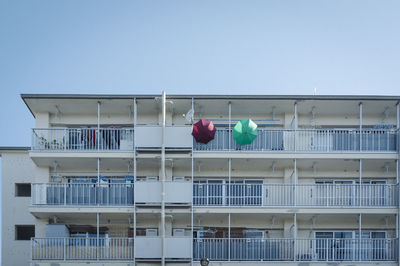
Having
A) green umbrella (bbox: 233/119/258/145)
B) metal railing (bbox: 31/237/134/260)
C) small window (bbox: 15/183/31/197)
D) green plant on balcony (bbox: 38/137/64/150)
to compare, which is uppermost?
green umbrella (bbox: 233/119/258/145)

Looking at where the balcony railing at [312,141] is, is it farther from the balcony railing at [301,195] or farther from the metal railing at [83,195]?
the metal railing at [83,195]

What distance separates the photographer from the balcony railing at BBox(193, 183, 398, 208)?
22.0 m

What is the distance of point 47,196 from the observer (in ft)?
72.1

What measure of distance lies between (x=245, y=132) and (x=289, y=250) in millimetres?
5774

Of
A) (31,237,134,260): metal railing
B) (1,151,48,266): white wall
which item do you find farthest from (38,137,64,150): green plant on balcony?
(31,237,134,260): metal railing

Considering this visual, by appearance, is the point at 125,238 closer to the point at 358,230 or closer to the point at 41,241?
the point at 41,241

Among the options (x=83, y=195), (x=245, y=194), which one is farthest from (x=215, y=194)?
(x=83, y=195)

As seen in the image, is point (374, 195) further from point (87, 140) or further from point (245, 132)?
point (87, 140)

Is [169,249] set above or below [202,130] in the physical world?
below

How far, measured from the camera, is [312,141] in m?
22.9

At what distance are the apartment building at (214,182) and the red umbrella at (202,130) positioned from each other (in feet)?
1.36

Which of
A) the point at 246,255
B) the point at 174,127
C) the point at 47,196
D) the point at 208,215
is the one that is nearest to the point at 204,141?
the point at 174,127

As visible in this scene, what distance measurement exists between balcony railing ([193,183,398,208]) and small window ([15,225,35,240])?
9659mm

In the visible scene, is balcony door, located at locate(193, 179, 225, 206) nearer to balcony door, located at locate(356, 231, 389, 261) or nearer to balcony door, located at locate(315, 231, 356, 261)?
balcony door, located at locate(315, 231, 356, 261)
